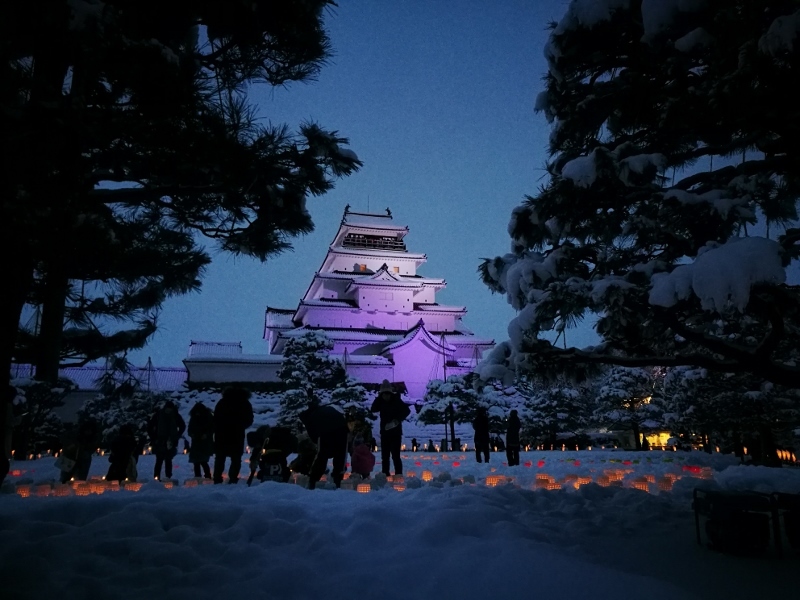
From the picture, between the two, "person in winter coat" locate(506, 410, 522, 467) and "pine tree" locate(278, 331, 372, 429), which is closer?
"person in winter coat" locate(506, 410, 522, 467)

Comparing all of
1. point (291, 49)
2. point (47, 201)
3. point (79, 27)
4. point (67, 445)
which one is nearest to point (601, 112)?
point (291, 49)

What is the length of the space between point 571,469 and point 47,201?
11.2 meters

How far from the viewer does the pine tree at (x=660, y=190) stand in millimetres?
4043

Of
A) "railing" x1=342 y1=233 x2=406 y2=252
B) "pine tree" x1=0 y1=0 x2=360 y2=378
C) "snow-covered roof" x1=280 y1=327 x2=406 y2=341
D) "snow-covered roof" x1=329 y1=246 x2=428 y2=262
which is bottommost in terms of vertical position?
"pine tree" x1=0 y1=0 x2=360 y2=378

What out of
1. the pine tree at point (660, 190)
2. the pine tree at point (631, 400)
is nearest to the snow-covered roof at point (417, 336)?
the pine tree at point (631, 400)

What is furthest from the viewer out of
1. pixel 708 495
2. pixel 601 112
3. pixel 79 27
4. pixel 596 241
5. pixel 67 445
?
pixel 67 445

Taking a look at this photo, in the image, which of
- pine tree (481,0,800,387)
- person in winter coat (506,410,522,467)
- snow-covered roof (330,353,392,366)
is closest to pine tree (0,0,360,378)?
pine tree (481,0,800,387)

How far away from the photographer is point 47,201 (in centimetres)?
331

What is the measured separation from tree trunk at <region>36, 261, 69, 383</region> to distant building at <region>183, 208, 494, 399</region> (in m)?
21.8

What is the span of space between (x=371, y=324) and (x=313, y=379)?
15.2m

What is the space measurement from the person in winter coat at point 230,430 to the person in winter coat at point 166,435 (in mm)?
2159

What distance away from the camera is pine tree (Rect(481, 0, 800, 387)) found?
404cm

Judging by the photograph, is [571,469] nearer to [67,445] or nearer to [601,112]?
[601,112]

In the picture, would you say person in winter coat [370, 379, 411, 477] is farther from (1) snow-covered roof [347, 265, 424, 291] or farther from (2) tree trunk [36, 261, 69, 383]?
(1) snow-covered roof [347, 265, 424, 291]
